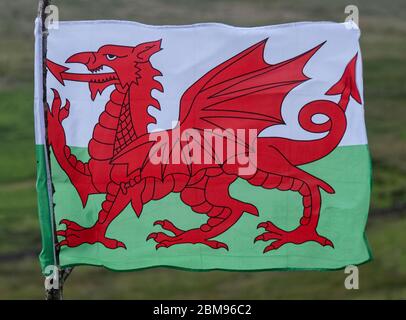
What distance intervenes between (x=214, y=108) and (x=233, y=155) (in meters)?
0.20

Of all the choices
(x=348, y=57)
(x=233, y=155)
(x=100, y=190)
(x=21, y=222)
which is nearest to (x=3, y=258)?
(x=21, y=222)

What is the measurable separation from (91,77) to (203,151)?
20.5 inches

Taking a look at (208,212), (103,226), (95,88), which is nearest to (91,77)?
(95,88)

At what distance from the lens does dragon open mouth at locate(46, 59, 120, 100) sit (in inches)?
105

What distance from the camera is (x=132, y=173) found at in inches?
106

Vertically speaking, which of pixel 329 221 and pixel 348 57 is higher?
pixel 348 57

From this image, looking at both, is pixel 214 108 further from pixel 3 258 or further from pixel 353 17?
pixel 3 258

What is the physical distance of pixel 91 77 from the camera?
2686mm

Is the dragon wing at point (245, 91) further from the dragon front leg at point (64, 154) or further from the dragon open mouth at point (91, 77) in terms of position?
the dragon front leg at point (64, 154)

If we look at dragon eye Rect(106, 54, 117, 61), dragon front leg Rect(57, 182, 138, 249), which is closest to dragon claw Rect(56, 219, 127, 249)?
dragon front leg Rect(57, 182, 138, 249)

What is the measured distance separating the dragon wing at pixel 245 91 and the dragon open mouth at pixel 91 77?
30 cm

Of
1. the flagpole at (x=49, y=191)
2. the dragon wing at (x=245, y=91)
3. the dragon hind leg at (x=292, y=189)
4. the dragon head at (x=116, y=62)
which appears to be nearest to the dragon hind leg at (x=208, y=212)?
the dragon hind leg at (x=292, y=189)

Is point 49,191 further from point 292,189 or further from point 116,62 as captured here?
point 292,189

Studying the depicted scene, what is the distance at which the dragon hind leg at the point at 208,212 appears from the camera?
8.82ft
